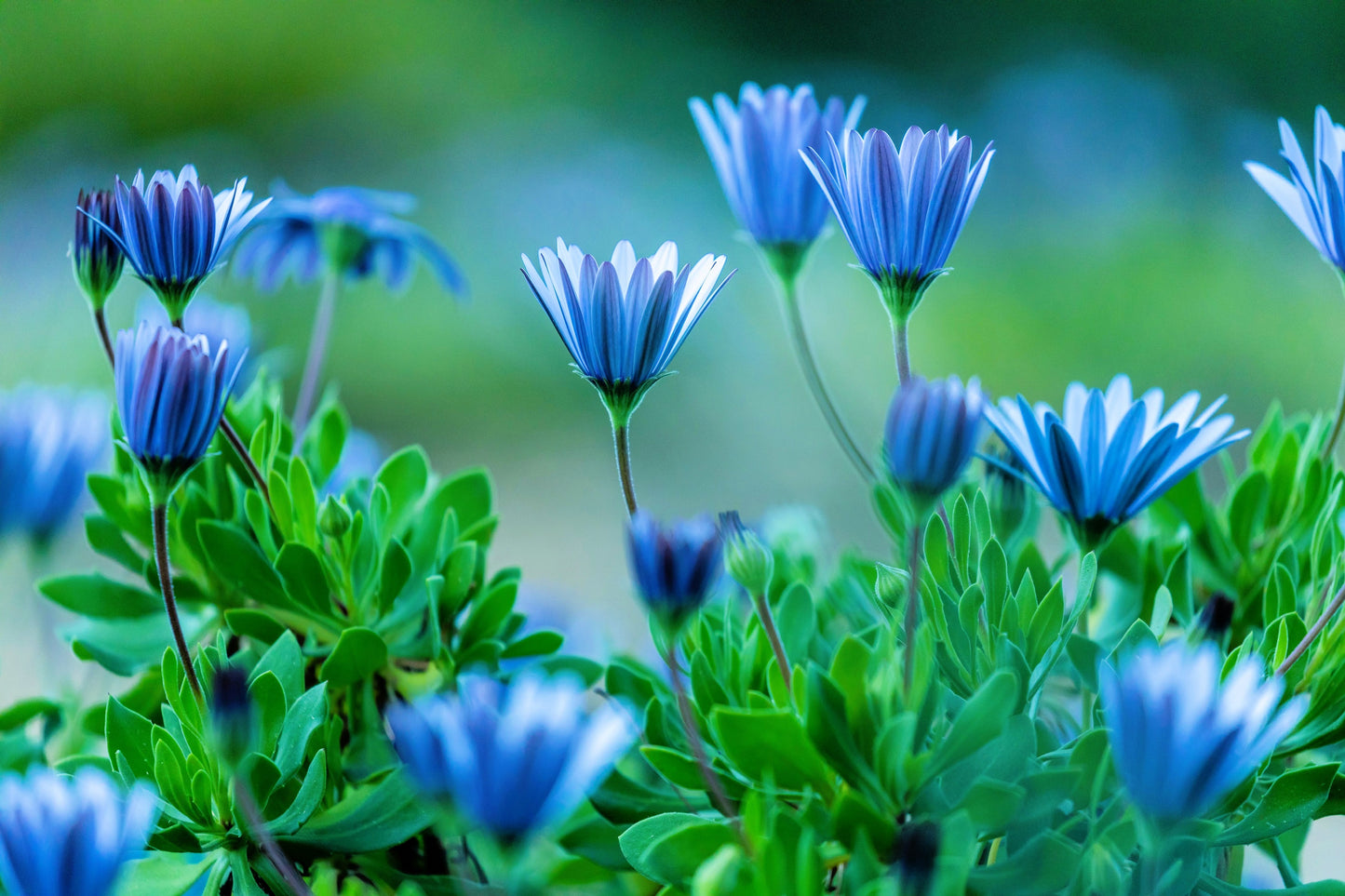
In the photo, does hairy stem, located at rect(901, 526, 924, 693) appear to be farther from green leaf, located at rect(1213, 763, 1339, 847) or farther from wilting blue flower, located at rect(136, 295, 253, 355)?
wilting blue flower, located at rect(136, 295, 253, 355)

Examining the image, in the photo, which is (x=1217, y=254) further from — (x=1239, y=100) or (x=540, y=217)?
(x=540, y=217)

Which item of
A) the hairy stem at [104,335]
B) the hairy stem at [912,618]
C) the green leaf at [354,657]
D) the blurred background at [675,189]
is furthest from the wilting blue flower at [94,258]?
the blurred background at [675,189]

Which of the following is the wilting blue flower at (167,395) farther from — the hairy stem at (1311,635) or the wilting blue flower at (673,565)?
the hairy stem at (1311,635)

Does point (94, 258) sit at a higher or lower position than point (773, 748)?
higher

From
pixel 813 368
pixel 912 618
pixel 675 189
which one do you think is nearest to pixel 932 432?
pixel 912 618

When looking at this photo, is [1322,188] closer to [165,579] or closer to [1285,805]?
[1285,805]

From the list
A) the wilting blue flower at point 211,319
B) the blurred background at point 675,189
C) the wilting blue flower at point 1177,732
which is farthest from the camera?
the blurred background at point 675,189

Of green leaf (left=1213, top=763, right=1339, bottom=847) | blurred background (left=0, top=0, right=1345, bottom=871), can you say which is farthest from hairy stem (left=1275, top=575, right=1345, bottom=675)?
blurred background (left=0, top=0, right=1345, bottom=871)
